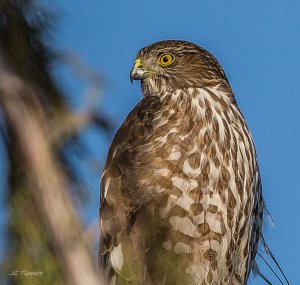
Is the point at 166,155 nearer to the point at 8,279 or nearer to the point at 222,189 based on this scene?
the point at 222,189

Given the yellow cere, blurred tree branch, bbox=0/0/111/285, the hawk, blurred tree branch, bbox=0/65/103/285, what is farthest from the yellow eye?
blurred tree branch, bbox=0/65/103/285

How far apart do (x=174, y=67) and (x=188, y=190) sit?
1555mm

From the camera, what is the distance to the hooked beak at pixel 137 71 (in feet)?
20.1

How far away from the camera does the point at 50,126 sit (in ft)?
4.75

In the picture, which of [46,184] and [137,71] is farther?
[137,71]

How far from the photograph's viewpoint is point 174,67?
20.5 feet

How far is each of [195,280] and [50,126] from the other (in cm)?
388

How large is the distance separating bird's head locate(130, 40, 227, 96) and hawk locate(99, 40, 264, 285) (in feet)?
1.44

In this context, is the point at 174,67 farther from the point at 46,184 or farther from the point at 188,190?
the point at 46,184

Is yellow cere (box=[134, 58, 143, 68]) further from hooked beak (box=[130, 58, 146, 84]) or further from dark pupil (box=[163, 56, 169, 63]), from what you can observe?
dark pupil (box=[163, 56, 169, 63])

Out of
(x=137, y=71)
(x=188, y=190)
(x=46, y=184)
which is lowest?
(x=46, y=184)

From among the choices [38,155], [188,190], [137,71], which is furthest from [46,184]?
[137,71]

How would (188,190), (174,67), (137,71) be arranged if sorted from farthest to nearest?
(174,67), (137,71), (188,190)

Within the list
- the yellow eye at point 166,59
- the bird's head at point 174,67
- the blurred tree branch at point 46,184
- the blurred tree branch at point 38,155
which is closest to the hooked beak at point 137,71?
the bird's head at point 174,67
